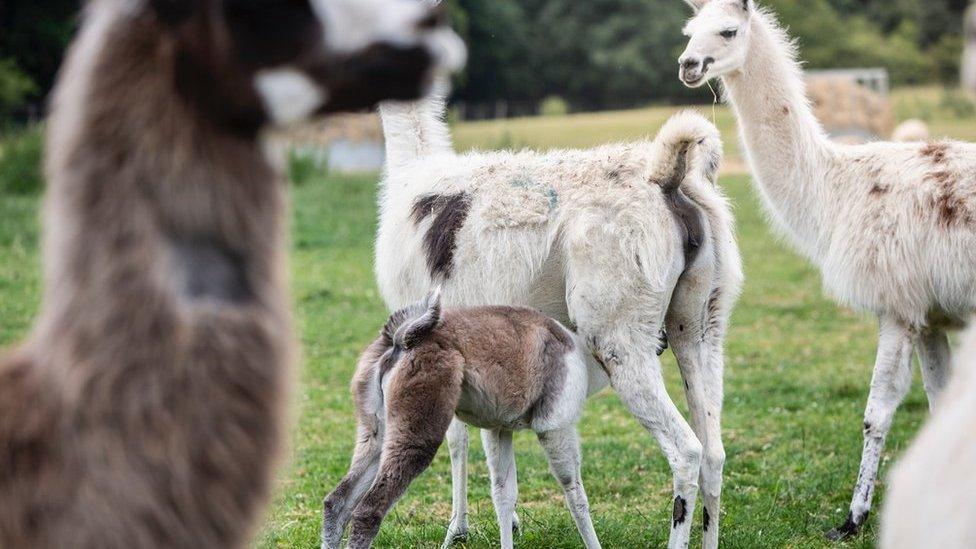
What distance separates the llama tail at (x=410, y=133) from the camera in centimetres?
629

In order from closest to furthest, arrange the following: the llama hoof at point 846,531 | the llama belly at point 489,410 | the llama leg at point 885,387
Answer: the llama belly at point 489,410 < the llama hoof at point 846,531 < the llama leg at point 885,387

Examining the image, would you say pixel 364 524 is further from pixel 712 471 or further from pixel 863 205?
pixel 863 205

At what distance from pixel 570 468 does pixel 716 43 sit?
2.81 m

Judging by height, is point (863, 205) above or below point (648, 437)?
above

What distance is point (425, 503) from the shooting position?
21.2ft

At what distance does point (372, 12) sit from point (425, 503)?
4481 mm

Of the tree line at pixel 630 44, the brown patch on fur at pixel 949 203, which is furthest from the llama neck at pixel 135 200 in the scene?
the tree line at pixel 630 44

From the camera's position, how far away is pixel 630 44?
54438mm

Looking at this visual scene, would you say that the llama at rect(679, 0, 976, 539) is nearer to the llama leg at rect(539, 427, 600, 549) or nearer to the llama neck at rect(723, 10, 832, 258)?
the llama neck at rect(723, 10, 832, 258)

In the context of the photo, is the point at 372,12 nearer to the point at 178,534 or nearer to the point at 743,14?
the point at 178,534

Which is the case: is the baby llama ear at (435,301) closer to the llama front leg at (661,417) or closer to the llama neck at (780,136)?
the llama front leg at (661,417)

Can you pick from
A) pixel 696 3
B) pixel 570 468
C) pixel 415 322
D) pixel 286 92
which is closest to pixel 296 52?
pixel 286 92

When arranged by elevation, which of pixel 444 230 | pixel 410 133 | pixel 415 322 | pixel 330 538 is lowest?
pixel 330 538

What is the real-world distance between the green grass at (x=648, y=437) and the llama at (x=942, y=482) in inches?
122
